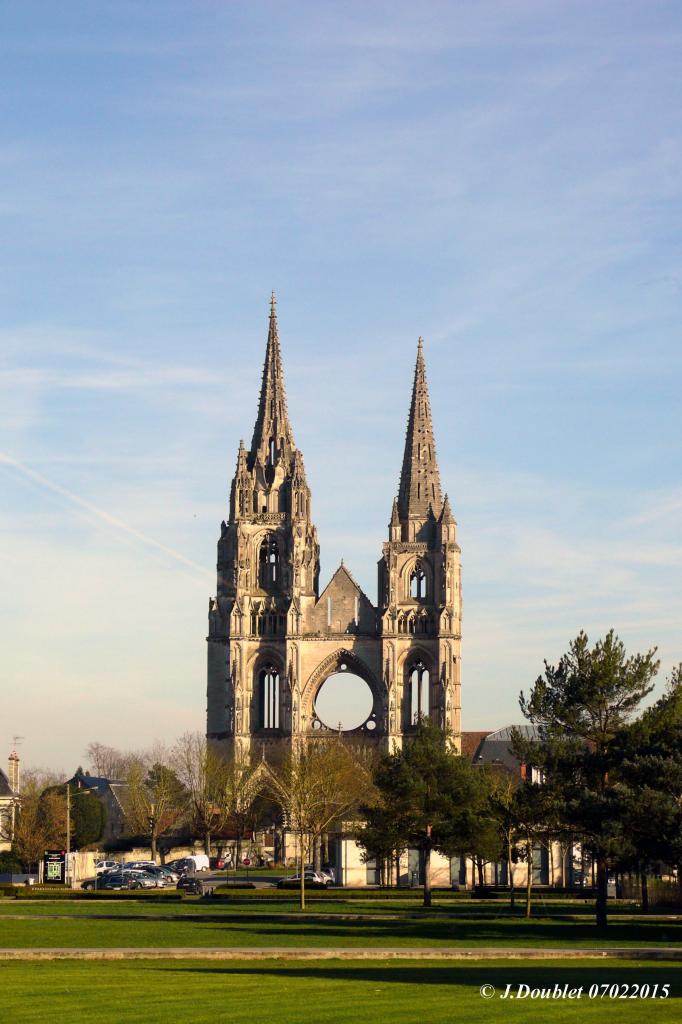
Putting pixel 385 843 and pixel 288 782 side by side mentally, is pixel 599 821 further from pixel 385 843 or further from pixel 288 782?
pixel 288 782

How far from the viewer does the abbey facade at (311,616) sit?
432ft

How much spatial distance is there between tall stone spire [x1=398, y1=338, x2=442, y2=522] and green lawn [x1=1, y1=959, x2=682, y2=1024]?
102848 millimetres

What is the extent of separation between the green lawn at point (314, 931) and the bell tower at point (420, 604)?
75.8 m

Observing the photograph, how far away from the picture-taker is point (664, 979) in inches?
1271

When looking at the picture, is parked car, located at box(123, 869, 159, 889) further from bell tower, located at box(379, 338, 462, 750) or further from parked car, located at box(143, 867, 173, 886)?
bell tower, located at box(379, 338, 462, 750)

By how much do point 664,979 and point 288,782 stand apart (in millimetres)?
77541

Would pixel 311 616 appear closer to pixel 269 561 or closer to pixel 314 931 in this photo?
pixel 269 561

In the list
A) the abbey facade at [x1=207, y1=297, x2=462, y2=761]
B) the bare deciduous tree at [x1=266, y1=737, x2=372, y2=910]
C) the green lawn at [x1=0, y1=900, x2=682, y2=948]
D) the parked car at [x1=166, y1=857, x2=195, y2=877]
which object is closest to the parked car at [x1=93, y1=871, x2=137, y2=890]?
the bare deciduous tree at [x1=266, y1=737, x2=372, y2=910]

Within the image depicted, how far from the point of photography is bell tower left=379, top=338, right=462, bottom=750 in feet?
431

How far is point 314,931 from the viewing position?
45.5 metres

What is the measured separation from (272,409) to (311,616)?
1878 centimetres

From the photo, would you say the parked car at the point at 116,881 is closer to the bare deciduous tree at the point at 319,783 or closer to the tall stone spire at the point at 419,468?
the bare deciduous tree at the point at 319,783

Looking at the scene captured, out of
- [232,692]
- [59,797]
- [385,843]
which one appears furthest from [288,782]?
[385,843]

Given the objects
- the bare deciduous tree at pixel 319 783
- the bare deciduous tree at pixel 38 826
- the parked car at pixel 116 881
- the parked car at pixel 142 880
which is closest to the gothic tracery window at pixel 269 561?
the bare deciduous tree at pixel 319 783
